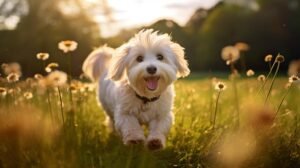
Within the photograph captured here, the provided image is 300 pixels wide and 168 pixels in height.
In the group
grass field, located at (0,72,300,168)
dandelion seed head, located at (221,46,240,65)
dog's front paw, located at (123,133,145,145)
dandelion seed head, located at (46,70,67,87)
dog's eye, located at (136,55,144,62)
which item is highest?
dog's eye, located at (136,55,144,62)

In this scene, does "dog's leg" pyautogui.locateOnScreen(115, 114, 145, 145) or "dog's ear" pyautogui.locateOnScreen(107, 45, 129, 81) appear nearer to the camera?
"dog's leg" pyautogui.locateOnScreen(115, 114, 145, 145)

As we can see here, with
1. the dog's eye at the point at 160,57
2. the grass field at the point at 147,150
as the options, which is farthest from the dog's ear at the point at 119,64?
the grass field at the point at 147,150

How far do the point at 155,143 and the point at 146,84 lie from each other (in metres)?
0.67

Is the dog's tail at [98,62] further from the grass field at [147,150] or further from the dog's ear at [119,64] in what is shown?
the grass field at [147,150]

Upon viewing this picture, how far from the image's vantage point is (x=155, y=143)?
5.65m

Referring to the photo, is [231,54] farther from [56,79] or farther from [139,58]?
[56,79]

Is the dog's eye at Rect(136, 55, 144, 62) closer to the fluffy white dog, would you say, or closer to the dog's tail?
the fluffy white dog

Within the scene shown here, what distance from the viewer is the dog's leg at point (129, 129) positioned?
5840 millimetres

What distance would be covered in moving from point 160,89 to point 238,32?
2955cm

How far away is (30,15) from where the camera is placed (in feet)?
97.7

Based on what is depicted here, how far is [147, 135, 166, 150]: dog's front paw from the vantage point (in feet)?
18.5

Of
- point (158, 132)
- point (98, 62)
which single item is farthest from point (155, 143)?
point (98, 62)

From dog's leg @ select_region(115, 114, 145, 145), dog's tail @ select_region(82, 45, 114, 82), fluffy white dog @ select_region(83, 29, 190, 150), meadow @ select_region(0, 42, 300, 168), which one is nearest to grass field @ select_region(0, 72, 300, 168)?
meadow @ select_region(0, 42, 300, 168)

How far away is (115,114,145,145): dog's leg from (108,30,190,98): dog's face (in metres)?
0.31
